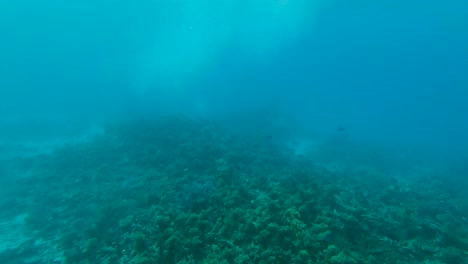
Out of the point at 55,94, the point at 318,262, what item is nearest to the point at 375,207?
the point at 318,262

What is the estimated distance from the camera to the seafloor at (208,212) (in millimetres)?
9852

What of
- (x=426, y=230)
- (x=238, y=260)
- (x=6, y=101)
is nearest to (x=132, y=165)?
(x=238, y=260)

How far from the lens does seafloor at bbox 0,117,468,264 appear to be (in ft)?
32.3

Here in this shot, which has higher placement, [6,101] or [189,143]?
[6,101]

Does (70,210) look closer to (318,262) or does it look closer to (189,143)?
(189,143)

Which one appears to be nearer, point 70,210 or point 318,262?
point 318,262

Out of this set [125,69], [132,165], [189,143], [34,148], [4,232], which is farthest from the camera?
[125,69]

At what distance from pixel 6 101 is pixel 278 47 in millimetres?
142939

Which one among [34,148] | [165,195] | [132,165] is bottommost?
[165,195]

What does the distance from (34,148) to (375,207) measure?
3642 centimetres

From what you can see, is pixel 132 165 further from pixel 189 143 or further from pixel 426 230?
pixel 426 230

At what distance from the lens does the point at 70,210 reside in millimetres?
17797

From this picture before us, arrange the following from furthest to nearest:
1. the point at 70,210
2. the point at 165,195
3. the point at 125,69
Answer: the point at 125,69 < the point at 70,210 < the point at 165,195

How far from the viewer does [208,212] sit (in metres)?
11.7
